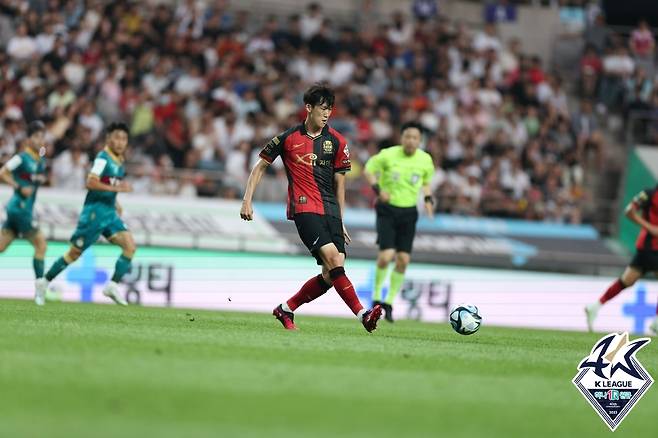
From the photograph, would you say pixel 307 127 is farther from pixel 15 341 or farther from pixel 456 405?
pixel 456 405

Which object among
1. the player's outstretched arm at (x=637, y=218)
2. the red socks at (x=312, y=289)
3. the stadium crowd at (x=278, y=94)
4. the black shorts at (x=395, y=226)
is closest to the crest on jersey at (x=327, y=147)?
the red socks at (x=312, y=289)

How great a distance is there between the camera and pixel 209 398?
723cm

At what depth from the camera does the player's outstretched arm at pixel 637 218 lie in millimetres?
17672

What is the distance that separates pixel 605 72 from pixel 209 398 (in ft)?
83.3

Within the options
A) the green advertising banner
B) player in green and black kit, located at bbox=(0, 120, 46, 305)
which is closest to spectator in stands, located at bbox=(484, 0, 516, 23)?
the green advertising banner

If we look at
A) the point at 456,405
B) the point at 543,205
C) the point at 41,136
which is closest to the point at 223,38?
the point at 543,205

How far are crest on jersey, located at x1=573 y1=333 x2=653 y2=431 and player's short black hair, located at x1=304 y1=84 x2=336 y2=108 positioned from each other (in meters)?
4.47

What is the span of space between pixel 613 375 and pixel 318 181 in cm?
486

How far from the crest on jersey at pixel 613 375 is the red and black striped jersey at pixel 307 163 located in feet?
14.3

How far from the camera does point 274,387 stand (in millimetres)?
7840

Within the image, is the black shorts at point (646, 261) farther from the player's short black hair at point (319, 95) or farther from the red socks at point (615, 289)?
the player's short black hair at point (319, 95)

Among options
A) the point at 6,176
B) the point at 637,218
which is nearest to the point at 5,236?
the point at 6,176

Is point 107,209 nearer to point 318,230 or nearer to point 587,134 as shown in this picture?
point 318,230

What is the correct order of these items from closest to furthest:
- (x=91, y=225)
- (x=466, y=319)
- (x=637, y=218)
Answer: (x=466, y=319)
(x=91, y=225)
(x=637, y=218)
